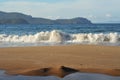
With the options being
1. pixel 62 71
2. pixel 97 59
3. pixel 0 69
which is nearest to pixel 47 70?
pixel 62 71

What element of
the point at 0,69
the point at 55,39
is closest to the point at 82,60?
the point at 0,69

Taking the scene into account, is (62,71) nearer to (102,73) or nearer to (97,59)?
(102,73)

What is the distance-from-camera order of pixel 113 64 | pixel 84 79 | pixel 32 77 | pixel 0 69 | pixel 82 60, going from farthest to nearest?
pixel 82 60 < pixel 113 64 < pixel 0 69 < pixel 32 77 < pixel 84 79

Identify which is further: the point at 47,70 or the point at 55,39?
the point at 55,39

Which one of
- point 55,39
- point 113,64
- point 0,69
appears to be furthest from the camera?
point 55,39

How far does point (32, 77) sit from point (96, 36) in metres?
17.1

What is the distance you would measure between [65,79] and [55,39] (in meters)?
16.2

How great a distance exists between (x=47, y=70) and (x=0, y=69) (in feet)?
4.87

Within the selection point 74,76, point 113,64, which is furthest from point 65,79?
point 113,64

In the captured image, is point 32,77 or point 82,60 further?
point 82,60

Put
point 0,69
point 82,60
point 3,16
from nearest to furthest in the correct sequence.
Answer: point 0,69
point 82,60
point 3,16

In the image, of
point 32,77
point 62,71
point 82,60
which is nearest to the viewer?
point 32,77

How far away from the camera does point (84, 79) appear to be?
5375 millimetres

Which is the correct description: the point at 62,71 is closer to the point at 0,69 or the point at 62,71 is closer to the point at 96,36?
the point at 0,69
